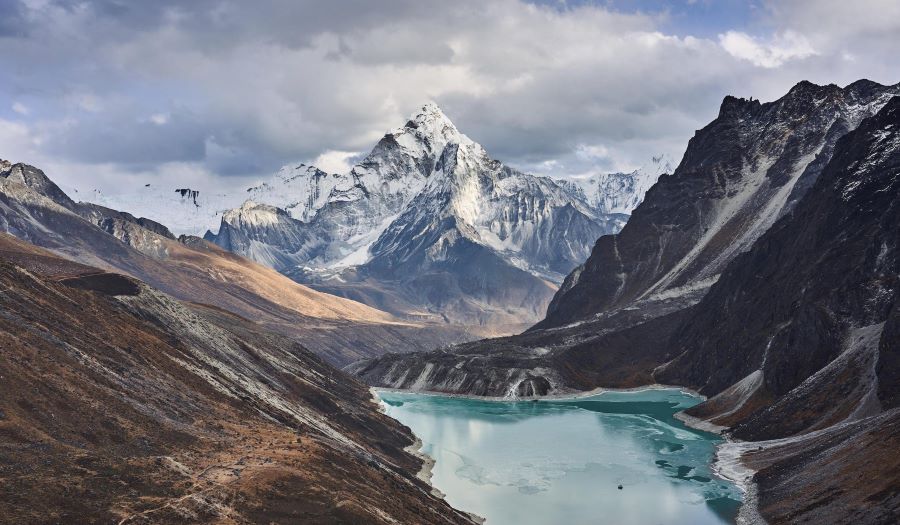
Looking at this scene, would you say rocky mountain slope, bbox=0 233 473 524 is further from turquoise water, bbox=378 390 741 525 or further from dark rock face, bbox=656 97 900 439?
dark rock face, bbox=656 97 900 439

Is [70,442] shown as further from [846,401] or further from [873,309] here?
[873,309]

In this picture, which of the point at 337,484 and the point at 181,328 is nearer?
the point at 337,484

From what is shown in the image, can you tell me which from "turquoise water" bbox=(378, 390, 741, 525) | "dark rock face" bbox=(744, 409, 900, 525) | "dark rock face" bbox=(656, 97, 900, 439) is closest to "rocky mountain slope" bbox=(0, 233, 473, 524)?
"turquoise water" bbox=(378, 390, 741, 525)

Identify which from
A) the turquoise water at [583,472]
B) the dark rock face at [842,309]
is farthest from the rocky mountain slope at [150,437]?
the dark rock face at [842,309]

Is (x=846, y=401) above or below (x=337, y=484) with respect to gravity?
above

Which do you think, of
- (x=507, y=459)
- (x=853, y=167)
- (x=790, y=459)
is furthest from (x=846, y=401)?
(x=853, y=167)

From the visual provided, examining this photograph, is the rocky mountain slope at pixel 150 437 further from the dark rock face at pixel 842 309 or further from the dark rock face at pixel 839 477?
the dark rock face at pixel 842 309

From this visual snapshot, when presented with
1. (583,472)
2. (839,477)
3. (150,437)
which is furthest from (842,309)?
Result: (150,437)
